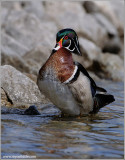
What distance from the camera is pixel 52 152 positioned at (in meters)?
3.36

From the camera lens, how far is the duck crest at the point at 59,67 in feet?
15.7

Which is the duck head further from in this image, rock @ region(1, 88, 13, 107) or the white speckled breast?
rock @ region(1, 88, 13, 107)

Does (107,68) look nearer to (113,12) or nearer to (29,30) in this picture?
(29,30)

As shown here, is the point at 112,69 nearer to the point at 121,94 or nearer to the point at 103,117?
the point at 121,94

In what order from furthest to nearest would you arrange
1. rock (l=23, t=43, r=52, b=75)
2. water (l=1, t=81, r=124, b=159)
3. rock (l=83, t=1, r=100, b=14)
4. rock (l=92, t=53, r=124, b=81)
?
rock (l=83, t=1, r=100, b=14), rock (l=92, t=53, r=124, b=81), rock (l=23, t=43, r=52, b=75), water (l=1, t=81, r=124, b=159)

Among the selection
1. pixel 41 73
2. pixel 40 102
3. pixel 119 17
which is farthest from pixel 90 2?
pixel 41 73

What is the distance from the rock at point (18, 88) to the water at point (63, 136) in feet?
3.28

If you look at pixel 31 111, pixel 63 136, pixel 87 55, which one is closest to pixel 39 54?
pixel 87 55

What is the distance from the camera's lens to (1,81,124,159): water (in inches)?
132

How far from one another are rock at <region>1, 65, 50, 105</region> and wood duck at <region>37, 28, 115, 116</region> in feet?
3.62

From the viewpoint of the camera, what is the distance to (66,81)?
188 inches

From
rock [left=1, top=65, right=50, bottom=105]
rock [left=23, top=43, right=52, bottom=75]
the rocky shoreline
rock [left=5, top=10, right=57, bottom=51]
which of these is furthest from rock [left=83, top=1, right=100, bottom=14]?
rock [left=1, top=65, right=50, bottom=105]

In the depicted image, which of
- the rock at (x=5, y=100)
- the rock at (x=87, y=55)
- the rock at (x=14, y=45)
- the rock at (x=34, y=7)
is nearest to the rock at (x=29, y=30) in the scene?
the rock at (x=14, y=45)

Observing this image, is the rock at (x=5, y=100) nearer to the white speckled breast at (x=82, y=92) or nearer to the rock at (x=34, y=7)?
the white speckled breast at (x=82, y=92)
